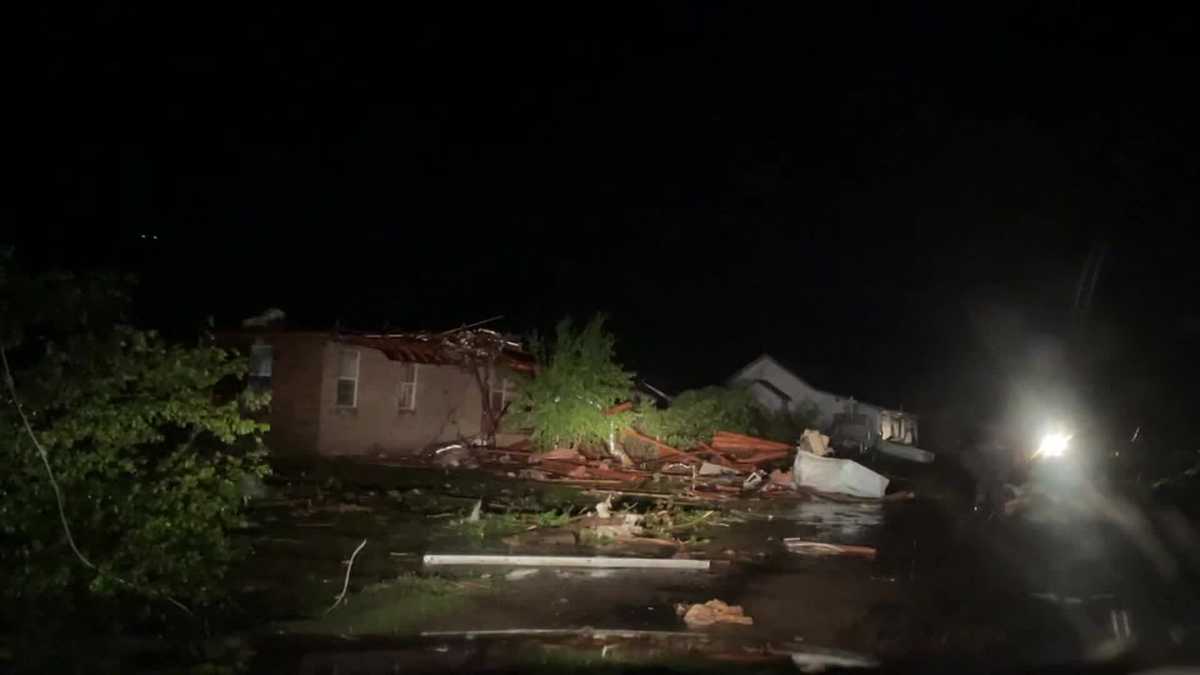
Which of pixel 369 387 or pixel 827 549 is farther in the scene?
pixel 369 387

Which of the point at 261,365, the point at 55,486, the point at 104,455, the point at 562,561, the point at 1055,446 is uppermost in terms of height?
the point at 261,365

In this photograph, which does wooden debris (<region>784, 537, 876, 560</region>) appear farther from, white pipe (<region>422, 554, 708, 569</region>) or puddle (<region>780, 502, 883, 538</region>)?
white pipe (<region>422, 554, 708, 569</region>)

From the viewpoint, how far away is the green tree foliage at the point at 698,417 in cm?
2884

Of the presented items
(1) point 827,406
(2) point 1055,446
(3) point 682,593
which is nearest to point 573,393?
(2) point 1055,446

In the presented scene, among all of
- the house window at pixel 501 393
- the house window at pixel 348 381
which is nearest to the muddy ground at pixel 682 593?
the house window at pixel 348 381

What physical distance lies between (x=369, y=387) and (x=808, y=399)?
84.1 ft

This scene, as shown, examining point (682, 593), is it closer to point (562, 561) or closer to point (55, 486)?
point (562, 561)

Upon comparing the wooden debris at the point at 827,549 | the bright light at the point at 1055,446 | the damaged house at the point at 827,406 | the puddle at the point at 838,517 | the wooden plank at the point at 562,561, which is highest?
the damaged house at the point at 827,406

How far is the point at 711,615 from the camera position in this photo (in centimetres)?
995

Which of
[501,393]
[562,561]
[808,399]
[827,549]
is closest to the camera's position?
[562,561]

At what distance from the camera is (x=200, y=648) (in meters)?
8.27

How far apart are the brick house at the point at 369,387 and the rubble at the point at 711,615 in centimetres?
1615

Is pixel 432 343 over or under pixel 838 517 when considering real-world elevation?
over

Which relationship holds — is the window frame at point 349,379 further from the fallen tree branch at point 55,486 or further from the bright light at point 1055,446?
the fallen tree branch at point 55,486
